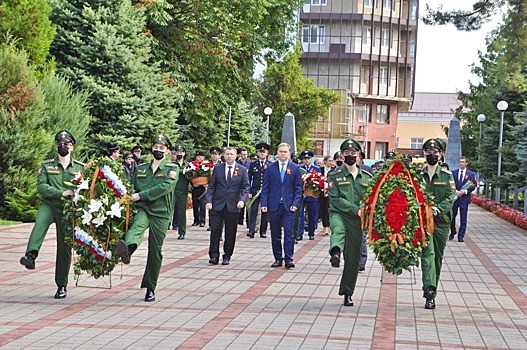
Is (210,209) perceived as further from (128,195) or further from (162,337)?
(162,337)

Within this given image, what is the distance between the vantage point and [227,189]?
49.7ft

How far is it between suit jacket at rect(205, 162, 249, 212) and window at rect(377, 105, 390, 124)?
3018 inches

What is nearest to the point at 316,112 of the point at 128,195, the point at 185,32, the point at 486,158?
the point at 486,158

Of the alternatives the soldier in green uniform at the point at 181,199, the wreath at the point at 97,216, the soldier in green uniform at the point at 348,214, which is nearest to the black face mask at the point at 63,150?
the wreath at the point at 97,216

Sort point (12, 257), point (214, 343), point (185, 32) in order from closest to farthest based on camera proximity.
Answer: point (214, 343), point (12, 257), point (185, 32)

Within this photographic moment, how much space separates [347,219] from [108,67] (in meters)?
17.3

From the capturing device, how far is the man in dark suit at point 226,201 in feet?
49.3

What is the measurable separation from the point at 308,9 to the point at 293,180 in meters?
72.9

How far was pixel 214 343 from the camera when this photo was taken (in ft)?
27.8

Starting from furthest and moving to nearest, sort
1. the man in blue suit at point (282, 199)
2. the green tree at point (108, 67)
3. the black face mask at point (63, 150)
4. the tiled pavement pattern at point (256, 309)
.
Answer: the green tree at point (108, 67)
the man in blue suit at point (282, 199)
the black face mask at point (63, 150)
the tiled pavement pattern at point (256, 309)

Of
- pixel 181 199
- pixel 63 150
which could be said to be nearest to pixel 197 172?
pixel 181 199

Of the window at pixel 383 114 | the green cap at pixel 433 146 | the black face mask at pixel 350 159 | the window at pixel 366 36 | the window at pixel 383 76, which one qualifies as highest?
the window at pixel 366 36

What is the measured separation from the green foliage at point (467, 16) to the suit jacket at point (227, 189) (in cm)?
1327

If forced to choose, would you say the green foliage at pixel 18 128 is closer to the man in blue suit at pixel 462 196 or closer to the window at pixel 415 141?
the man in blue suit at pixel 462 196
